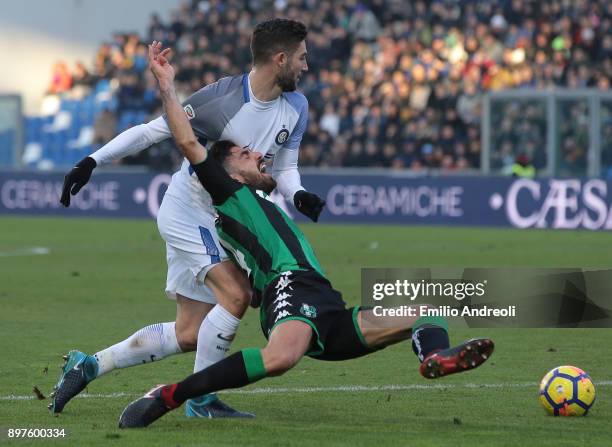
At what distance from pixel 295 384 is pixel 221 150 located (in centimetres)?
181

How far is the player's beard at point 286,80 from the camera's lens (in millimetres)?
7535

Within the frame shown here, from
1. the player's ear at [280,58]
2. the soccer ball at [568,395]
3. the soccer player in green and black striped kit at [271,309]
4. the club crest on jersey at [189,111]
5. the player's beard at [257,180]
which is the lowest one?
the soccer ball at [568,395]

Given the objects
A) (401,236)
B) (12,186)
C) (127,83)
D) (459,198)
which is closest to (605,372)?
(401,236)

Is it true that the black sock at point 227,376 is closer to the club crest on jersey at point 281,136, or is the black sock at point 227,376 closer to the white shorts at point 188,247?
the white shorts at point 188,247

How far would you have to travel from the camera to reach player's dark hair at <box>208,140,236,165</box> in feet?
24.0

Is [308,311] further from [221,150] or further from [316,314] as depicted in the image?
[221,150]

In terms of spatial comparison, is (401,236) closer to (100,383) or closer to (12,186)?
(12,186)

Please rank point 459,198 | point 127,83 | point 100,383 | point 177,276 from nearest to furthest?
point 177,276, point 100,383, point 459,198, point 127,83

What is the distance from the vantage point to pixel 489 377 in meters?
8.82

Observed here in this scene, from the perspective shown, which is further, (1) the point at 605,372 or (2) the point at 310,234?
(2) the point at 310,234

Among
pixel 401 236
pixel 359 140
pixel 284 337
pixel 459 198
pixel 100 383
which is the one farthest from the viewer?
pixel 359 140

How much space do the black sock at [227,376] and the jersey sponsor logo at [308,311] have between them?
29 centimetres

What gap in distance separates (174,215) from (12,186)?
22.1m

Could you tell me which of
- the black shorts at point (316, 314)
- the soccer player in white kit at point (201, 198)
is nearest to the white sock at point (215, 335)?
the soccer player in white kit at point (201, 198)
